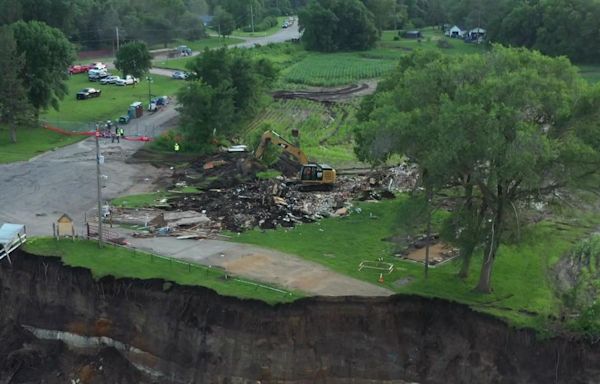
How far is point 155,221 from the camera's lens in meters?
46.1

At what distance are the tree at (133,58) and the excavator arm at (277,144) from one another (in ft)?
135

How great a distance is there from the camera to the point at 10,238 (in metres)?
40.4

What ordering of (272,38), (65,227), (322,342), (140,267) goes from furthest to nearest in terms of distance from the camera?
(272,38)
(65,227)
(140,267)
(322,342)

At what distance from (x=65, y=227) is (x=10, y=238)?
10.9 feet

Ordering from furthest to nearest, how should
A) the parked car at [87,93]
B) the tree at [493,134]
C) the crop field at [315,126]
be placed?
the parked car at [87,93] < the crop field at [315,126] < the tree at [493,134]

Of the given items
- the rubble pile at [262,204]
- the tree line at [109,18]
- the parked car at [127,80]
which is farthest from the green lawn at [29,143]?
the tree line at [109,18]

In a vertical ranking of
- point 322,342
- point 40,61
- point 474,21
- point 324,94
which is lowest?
point 322,342

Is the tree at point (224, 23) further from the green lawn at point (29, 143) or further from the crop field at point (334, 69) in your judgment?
the green lawn at point (29, 143)

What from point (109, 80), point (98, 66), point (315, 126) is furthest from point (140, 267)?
point (98, 66)

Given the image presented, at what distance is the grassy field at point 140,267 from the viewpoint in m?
36.1

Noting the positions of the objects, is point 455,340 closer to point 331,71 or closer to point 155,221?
point 155,221

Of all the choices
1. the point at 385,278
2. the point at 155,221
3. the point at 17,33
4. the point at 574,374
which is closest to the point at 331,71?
the point at 17,33

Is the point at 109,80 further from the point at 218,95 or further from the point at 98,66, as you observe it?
the point at 218,95

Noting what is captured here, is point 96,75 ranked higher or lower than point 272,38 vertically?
lower
